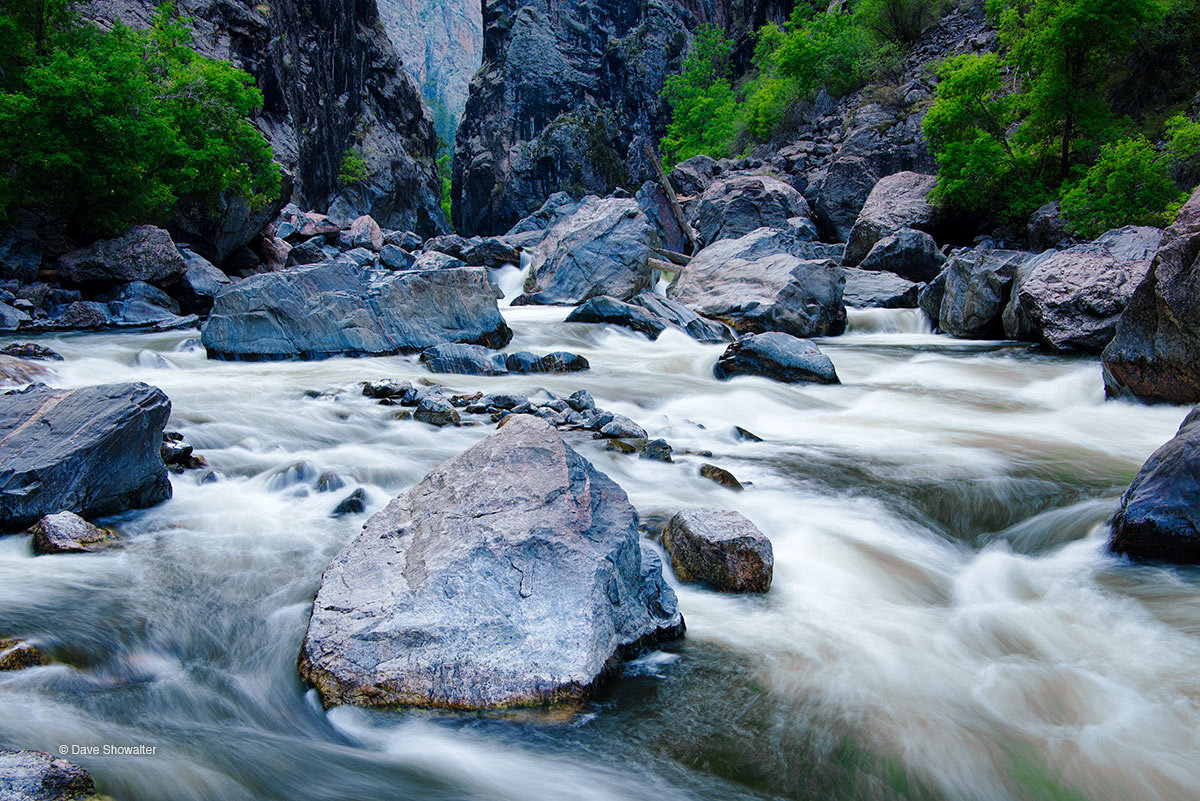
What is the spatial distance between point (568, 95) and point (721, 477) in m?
52.3

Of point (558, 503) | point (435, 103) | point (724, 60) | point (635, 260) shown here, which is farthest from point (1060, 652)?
point (435, 103)

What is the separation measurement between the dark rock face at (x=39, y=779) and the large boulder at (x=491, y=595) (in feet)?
2.86

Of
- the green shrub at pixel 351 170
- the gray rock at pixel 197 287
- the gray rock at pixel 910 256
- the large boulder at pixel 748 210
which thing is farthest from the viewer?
the green shrub at pixel 351 170

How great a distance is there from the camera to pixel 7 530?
353 centimetres

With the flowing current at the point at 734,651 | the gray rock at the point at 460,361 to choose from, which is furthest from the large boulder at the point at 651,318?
the flowing current at the point at 734,651

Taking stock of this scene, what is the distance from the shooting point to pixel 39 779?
152 centimetres

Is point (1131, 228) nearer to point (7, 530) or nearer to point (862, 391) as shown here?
point (862, 391)

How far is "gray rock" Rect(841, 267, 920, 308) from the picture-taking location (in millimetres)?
14422

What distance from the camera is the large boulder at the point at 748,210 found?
2170cm

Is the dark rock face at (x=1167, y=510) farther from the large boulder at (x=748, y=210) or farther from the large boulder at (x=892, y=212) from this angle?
the large boulder at (x=748, y=210)

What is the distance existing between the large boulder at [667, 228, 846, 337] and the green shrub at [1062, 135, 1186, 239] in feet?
15.2

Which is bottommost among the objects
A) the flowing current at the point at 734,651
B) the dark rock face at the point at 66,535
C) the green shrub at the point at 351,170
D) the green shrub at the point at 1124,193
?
the flowing current at the point at 734,651

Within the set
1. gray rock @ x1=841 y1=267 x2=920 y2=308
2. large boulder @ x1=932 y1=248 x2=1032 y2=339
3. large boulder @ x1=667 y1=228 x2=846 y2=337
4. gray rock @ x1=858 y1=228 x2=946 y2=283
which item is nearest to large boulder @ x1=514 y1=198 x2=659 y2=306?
large boulder @ x1=667 y1=228 x2=846 y2=337

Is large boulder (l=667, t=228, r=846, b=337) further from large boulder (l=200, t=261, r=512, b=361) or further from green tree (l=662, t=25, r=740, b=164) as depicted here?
green tree (l=662, t=25, r=740, b=164)
